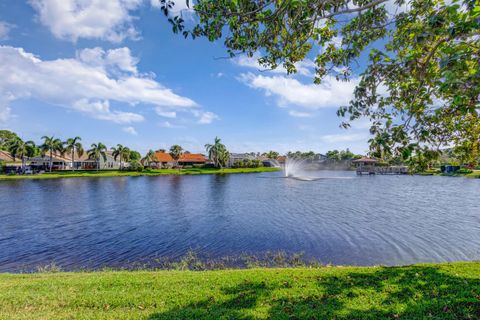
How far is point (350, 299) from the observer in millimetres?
6492

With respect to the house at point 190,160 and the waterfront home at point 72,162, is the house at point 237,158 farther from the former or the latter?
the waterfront home at point 72,162

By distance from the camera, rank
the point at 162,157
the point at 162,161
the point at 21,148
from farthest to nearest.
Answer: the point at 162,157, the point at 162,161, the point at 21,148

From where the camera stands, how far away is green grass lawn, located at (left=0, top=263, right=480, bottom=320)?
5.88 metres

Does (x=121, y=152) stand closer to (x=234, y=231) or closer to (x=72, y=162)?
(x=72, y=162)

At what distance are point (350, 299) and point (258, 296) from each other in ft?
7.46

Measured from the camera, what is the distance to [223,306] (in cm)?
634

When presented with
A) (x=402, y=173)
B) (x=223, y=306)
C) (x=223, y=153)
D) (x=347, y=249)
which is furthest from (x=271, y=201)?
(x=402, y=173)

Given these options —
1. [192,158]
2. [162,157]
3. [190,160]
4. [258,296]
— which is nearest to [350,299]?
[258,296]

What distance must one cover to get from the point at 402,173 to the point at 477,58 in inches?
4523

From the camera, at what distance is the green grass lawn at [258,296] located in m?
5.88

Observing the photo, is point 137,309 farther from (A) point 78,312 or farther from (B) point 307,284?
(B) point 307,284

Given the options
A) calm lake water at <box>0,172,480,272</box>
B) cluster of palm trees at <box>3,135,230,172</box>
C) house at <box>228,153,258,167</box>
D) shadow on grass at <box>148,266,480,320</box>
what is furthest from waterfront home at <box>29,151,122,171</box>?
shadow on grass at <box>148,266,480,320</box>

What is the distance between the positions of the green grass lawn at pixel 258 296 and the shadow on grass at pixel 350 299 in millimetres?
19

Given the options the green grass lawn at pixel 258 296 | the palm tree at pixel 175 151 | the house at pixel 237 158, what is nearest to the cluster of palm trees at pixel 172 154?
the palm tree at pixel 175 151
